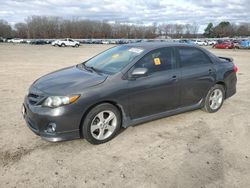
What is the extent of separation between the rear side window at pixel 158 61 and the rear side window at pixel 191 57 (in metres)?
0.27

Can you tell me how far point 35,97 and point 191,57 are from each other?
10.3ft

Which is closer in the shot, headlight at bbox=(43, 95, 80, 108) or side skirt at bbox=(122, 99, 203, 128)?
headlight at bbox=(43, 95, 80, 108)

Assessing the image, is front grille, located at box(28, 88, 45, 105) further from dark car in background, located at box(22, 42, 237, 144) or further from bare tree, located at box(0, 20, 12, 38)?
bare tree, located at box(0, 20, 12, 38)

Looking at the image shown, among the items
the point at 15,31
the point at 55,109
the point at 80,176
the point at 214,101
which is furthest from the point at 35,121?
the point at 15,31

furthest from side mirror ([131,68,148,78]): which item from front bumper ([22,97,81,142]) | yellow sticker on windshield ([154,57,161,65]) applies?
front bumper ([22,97,81,142])

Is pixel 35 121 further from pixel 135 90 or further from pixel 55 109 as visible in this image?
pixel 135 90

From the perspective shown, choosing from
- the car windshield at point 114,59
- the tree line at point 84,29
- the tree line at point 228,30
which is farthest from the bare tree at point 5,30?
the car windshield at point 114,59

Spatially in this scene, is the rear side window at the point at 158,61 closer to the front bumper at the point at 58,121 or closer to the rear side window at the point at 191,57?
the rear side window at the point at 191,57

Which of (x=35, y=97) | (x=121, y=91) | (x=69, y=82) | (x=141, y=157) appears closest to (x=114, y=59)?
(x=121, y=91)

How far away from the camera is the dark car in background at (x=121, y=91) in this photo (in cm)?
355

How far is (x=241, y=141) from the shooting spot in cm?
404

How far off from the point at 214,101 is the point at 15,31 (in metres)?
126

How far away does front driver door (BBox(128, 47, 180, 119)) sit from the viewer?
4.10 metres

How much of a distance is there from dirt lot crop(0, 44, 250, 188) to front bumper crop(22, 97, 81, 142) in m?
0.27
